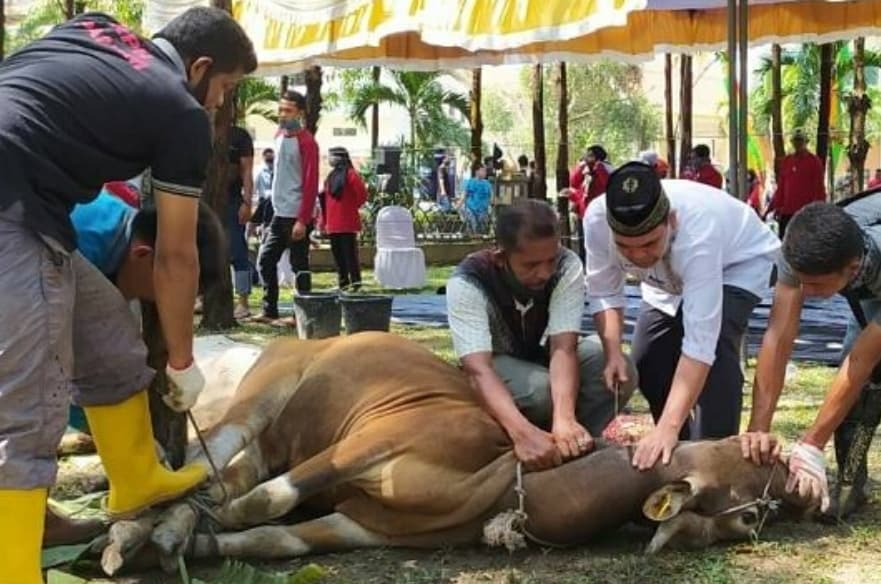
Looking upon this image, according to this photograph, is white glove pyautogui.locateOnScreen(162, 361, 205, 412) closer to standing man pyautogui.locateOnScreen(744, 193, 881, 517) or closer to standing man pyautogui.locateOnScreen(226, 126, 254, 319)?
standing man pyautogui.locateOnScreen(744, 193, 881, 517)

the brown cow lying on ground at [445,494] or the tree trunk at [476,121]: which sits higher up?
the tree trunk at [476,121]

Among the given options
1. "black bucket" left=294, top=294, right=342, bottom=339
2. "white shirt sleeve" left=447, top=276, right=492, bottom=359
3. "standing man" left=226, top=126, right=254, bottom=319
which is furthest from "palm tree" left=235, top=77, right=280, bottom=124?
"white shirt sleeve" left=447, top=276, right=492, bottom=359

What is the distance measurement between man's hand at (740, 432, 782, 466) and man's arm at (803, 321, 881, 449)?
242 millimetres

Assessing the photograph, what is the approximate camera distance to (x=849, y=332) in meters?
4.98

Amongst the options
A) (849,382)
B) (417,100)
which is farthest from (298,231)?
(417,100)

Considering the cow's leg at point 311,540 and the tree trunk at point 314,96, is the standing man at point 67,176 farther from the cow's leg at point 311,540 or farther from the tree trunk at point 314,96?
the tree trunk at point 314,96

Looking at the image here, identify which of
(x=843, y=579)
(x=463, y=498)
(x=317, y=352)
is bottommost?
(x=843, y=579)

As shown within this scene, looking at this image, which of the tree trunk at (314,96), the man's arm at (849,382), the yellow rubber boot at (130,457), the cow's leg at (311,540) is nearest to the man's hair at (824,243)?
the man's arm at (849,382)

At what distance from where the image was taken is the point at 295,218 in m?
10.2

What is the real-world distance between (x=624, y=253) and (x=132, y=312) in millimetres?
1656

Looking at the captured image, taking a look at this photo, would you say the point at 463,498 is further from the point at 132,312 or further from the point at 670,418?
the point at 132,312

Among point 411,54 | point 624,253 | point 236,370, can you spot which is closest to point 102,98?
point 624,253

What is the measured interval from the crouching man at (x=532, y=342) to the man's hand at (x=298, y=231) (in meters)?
5.55

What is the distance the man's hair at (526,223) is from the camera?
436 cm
